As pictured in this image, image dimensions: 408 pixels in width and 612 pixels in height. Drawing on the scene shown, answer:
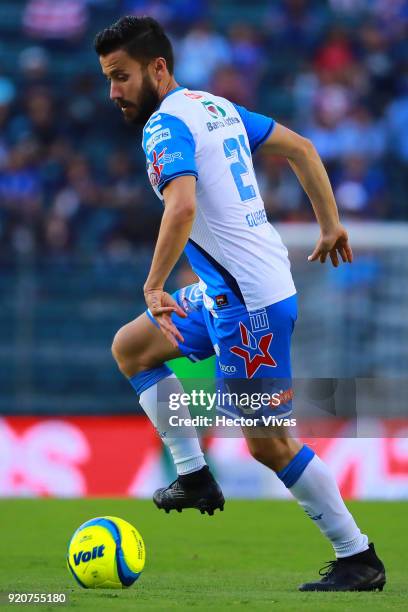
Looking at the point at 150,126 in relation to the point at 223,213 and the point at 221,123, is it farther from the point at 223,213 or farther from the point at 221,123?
the point at 223,213

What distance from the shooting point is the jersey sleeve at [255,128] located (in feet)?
19.2

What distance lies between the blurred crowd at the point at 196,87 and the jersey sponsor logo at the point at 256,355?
710 cm

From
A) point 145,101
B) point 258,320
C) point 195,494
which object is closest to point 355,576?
point 195,494

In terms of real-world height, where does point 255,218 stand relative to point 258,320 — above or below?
above

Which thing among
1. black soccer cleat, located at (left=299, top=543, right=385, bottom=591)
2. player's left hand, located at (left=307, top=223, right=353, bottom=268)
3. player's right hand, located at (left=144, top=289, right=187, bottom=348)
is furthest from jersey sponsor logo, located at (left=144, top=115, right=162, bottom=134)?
black soccer cleat, located at (left=299, top=543, right=385, bottom=591)

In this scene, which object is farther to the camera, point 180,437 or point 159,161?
point 180,437

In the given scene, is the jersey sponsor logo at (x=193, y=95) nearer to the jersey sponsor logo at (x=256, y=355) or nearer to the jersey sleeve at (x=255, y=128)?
the jersey sleeve at (x=255, y=128)

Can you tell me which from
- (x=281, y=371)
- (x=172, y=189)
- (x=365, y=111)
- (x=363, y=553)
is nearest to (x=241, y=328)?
(x=281, y=371)

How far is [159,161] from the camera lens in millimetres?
5270

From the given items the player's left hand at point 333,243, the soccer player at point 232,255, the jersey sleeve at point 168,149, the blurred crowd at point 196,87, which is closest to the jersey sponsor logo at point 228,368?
the soccer player at point 232,255

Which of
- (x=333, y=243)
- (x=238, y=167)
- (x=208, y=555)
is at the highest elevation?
(x=238, y=167)

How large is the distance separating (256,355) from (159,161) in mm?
944

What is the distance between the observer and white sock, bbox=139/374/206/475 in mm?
5859

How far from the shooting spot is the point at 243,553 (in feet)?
24.2
